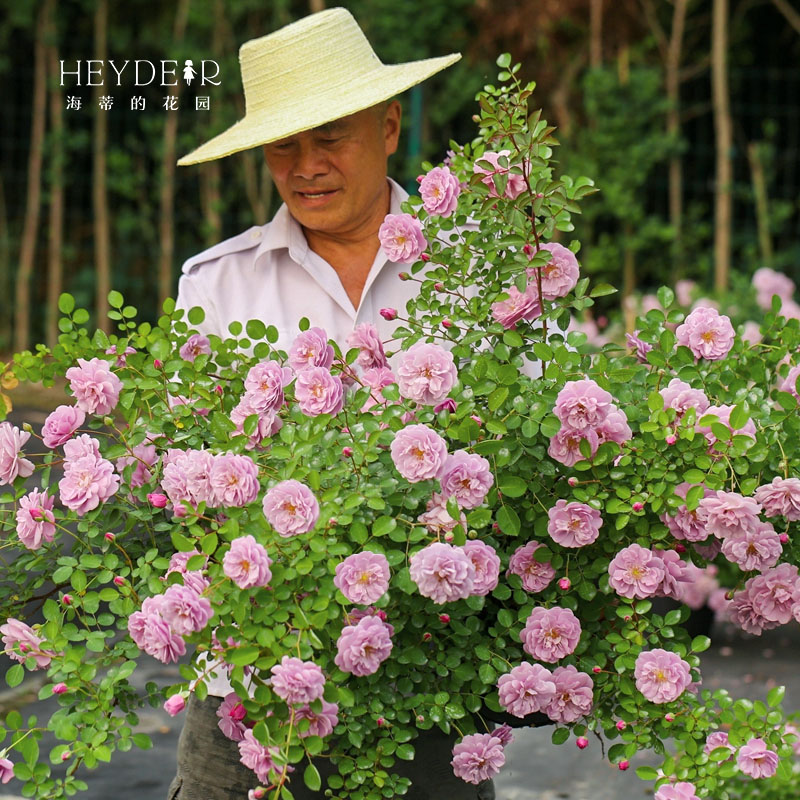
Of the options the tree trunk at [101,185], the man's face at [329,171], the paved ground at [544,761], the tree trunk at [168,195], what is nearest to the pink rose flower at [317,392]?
the man's face at [329,171]

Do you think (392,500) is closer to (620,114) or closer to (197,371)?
(197,371)

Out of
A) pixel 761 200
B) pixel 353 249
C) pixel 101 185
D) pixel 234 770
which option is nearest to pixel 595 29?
pixel 761 200

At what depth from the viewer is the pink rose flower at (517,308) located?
1.66 metres

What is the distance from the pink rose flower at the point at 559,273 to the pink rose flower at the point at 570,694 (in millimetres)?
469

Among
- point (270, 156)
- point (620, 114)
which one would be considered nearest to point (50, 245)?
point (620, 114)

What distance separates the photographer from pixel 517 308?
1654mm

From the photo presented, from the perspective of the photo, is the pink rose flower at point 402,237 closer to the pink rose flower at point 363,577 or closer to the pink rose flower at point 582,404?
the pink rose flower at point 582,404

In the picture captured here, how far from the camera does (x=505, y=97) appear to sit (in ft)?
5.16

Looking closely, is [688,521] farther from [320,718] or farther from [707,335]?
[320,718]

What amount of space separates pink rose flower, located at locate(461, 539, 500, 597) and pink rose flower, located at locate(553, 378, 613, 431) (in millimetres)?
177

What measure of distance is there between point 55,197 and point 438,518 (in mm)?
5933

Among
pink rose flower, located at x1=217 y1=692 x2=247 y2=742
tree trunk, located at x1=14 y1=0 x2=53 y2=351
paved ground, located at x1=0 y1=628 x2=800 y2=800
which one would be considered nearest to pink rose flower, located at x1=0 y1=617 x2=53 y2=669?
pink rose flower, located at x1=217 y1=692 x2=247 y2=742

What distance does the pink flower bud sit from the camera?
61.0 inches

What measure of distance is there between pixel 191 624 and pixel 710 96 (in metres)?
6.70
